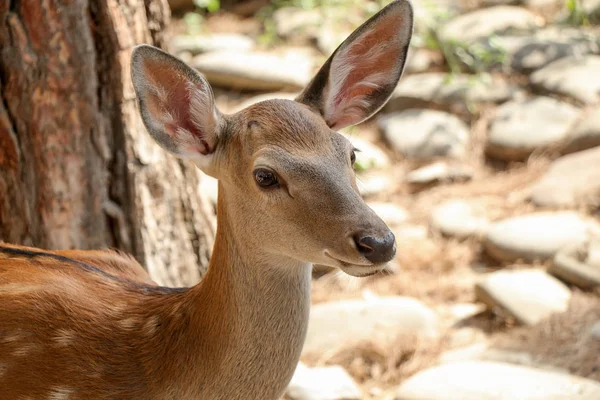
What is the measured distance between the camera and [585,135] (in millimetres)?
5969

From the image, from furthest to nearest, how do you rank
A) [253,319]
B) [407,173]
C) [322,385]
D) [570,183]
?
[407,173] → [570,183] → [322,385] → [253,319]

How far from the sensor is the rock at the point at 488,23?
287 inches

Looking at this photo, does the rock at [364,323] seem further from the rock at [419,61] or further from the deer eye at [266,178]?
the rock at [419,61]

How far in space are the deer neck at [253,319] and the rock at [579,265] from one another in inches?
104

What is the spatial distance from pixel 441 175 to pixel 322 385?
2.95 meters

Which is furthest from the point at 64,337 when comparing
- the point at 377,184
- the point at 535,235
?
the point at 377,184

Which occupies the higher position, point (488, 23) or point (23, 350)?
point (23, 350)

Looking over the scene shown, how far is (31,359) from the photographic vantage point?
8.11 feet

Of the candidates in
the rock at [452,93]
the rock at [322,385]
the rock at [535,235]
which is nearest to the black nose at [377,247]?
the rock at [322,385]

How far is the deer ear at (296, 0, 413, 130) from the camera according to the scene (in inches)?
101

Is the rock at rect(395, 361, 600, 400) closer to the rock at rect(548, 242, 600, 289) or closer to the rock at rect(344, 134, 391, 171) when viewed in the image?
the rock at rect(548, 242, 600, 289)

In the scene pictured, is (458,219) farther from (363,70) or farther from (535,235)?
(363,70)

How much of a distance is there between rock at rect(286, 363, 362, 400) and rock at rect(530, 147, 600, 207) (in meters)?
2.40

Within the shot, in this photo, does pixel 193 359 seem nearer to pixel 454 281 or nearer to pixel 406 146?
pixel 454 281
